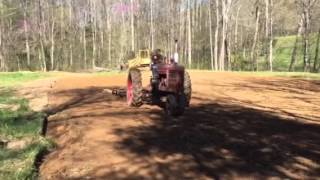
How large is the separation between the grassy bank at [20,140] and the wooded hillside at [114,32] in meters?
45.9

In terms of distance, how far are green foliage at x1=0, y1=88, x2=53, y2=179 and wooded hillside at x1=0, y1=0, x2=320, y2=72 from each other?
4592 cm

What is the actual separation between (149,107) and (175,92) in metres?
1.57

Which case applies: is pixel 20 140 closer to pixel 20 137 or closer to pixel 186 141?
pixel 20 137

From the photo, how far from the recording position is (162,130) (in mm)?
9836

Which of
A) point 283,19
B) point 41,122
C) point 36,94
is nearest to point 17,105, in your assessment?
point 36,94

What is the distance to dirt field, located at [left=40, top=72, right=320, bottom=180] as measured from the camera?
7395 mm

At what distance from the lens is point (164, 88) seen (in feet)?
37.5

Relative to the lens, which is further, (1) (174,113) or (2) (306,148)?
(1) (174,113)

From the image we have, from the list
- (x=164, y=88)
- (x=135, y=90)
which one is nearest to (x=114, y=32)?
(x=135, y=90)

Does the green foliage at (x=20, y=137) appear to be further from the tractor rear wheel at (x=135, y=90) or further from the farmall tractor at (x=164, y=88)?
the farmall tractor at (x=164, y=88)

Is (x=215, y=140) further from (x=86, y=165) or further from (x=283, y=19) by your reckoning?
(x=283, y=19)

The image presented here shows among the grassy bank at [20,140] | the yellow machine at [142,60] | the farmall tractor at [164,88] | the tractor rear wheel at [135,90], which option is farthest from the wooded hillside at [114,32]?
the farmall tractor at [164,88]

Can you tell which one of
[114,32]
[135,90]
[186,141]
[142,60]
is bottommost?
[186,141]

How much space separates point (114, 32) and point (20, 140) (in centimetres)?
6676
